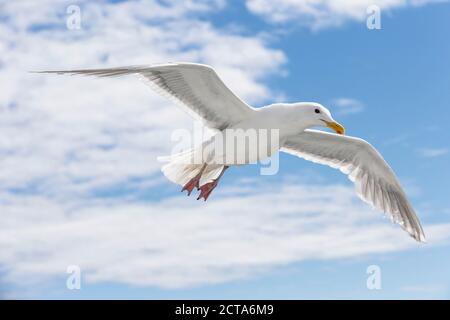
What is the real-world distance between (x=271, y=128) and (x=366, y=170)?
77.1 inches

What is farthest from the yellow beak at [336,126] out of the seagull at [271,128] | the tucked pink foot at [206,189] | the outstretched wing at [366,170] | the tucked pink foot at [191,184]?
the tucked pink foot at [191,184]

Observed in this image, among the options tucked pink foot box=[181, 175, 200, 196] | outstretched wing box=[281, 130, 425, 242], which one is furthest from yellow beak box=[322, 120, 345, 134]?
tucked pink foot box=[181, 175, 200, 196]

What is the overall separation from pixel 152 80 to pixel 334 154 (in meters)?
2.78

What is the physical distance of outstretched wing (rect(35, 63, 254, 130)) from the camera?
22.0 feet

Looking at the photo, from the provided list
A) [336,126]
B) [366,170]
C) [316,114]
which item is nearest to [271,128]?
[316,114]

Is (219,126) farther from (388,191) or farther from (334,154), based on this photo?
(388,191)

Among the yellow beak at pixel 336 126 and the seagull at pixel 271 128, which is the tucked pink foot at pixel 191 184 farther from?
the yellow beak at pixel 336 126

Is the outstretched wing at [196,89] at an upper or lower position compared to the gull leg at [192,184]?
upper

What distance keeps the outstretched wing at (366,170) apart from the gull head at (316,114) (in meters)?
1.12

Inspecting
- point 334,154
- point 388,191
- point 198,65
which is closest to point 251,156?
point 198,65

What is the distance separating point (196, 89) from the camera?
23.1ft

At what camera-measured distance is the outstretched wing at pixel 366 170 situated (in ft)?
27.7

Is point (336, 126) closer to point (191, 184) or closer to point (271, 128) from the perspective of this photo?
point (271, 128)

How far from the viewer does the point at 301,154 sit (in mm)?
8602
